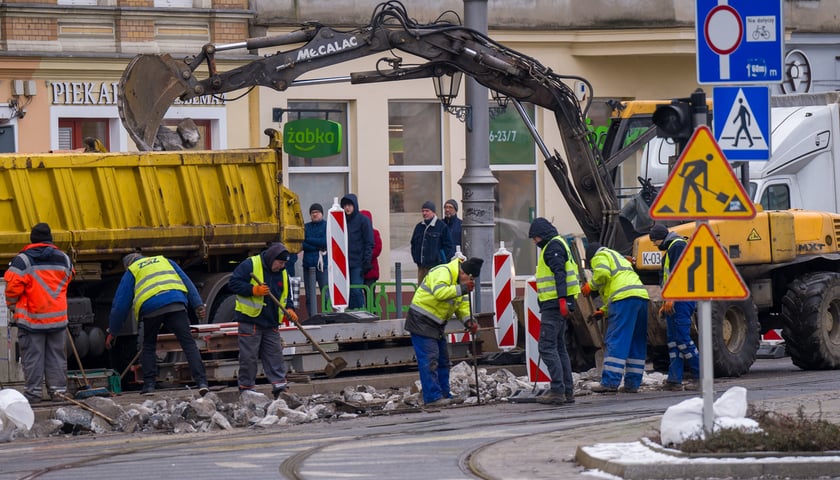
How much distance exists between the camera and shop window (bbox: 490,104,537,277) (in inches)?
1109

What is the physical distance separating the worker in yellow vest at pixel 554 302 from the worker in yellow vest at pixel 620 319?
2.86 feet

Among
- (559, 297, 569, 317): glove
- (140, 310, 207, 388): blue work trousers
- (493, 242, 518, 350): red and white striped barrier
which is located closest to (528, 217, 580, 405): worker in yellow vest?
(559, 297, 569, 317): glove

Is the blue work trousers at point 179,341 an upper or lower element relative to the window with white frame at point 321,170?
lower

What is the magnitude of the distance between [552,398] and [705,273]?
5.18m

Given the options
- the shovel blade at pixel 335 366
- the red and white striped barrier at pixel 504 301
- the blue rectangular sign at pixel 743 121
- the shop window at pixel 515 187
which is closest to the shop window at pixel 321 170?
the shop window at pixel 515 187

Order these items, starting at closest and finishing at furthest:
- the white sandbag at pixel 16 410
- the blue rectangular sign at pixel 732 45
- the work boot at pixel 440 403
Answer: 1. the blue rectangular sign at pixel 732 45
2. the white sandbag at pixel 16 410
3. the work boot at pixel 440 403

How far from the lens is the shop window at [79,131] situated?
24188 mm

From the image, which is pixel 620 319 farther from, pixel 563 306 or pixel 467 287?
pixel 467 287

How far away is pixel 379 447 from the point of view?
40.7 ft

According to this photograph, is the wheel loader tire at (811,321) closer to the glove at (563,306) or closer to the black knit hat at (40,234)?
the glove at (563,306)

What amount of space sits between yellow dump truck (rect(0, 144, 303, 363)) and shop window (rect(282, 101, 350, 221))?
6653 millimetres

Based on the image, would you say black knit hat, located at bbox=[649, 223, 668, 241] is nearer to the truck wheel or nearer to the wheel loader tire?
the truck wheel

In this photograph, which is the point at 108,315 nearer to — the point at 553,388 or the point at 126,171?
the point at 126,171

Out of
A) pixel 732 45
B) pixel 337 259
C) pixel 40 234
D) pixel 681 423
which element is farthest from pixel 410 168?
pixel 681 423
